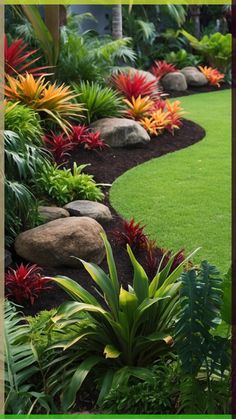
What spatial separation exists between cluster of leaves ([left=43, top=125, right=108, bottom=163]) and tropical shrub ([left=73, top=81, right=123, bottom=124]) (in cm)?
38

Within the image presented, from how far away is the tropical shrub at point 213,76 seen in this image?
14.7 meters

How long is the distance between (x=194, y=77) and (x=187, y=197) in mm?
7683

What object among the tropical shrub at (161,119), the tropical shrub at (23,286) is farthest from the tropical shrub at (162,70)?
the tropical shrub at (23,286)

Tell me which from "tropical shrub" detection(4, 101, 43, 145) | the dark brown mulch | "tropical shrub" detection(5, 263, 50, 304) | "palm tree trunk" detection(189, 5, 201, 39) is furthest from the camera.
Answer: "palm tree trunk" detection(189, 5, 201, 39)

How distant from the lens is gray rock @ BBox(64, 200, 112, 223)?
6.07m

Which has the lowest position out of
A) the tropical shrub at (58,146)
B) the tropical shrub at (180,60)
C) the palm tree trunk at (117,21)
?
the tropical shrub at (58,146)

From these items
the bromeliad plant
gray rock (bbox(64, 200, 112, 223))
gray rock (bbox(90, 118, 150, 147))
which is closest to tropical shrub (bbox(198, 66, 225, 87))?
gray rock (bbox(90, 118, 150, 147))

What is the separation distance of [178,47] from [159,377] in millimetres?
14379

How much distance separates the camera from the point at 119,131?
28.1ft

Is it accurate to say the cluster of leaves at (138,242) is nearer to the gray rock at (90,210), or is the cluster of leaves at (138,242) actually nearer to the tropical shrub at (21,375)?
the gray rock at (90,210)

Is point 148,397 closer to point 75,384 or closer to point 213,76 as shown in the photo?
point 75,384

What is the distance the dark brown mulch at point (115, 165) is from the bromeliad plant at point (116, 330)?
2.07ft

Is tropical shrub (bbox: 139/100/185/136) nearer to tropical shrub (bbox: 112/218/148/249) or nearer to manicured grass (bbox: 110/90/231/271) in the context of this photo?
manicured grass (bbox: 110/90/231/271)

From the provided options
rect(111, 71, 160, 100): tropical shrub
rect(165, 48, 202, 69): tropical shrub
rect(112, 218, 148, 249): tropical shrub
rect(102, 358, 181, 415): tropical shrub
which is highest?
rect(165, 48, 202, 69): tropical shrub
